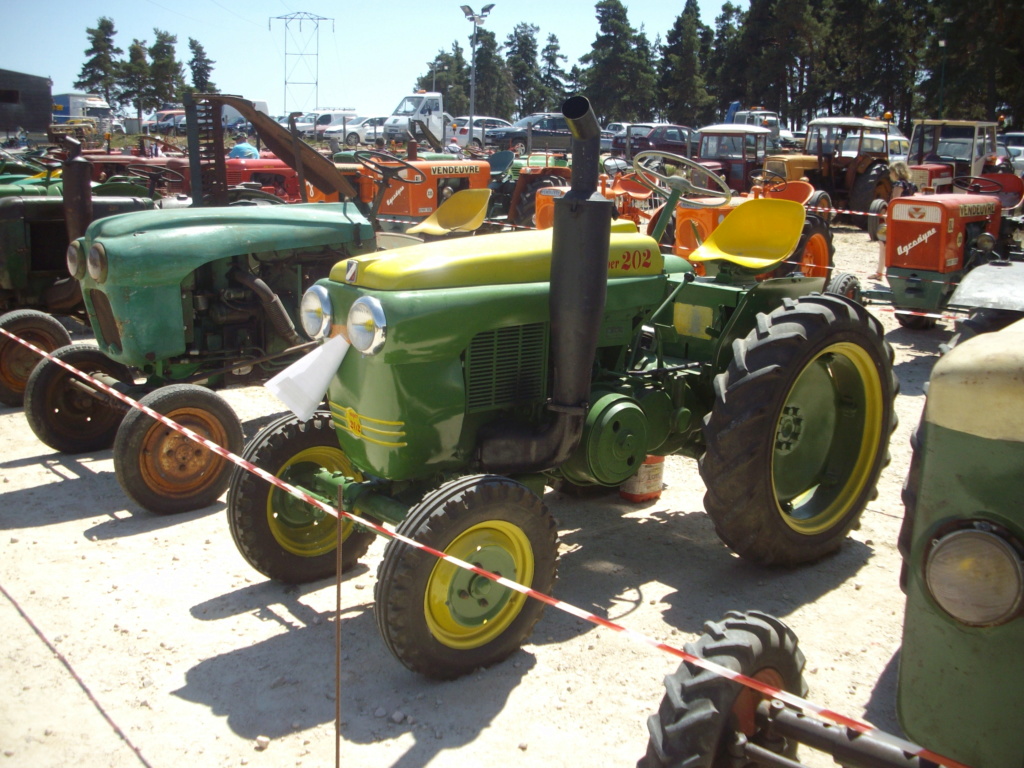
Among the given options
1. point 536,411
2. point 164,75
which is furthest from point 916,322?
point 164,75

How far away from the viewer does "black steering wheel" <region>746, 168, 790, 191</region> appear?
1410cm

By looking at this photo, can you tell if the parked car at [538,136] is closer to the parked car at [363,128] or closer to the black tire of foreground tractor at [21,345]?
the parked car at [363,128]

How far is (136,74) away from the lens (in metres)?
53.7

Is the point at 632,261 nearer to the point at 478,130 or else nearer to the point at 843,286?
the point at 843,286

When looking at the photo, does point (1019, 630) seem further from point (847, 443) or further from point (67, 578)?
point (67, 578)

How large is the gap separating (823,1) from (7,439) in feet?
153

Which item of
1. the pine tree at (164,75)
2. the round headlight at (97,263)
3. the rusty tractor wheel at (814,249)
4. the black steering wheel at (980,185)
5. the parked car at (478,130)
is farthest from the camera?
the pine tree at (164,75)

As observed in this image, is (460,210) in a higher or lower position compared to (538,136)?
lower

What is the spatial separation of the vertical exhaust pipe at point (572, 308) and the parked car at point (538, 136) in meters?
27.0

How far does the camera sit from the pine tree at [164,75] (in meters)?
51.8

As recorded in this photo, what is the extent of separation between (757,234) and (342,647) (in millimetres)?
2932

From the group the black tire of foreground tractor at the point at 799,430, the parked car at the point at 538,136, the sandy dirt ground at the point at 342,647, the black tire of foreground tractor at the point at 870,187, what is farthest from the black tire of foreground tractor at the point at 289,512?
the parked car at the point at 538,136

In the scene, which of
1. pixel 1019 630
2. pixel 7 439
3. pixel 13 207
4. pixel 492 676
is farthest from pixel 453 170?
pixel 1019 630

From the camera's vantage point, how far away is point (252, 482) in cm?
377
